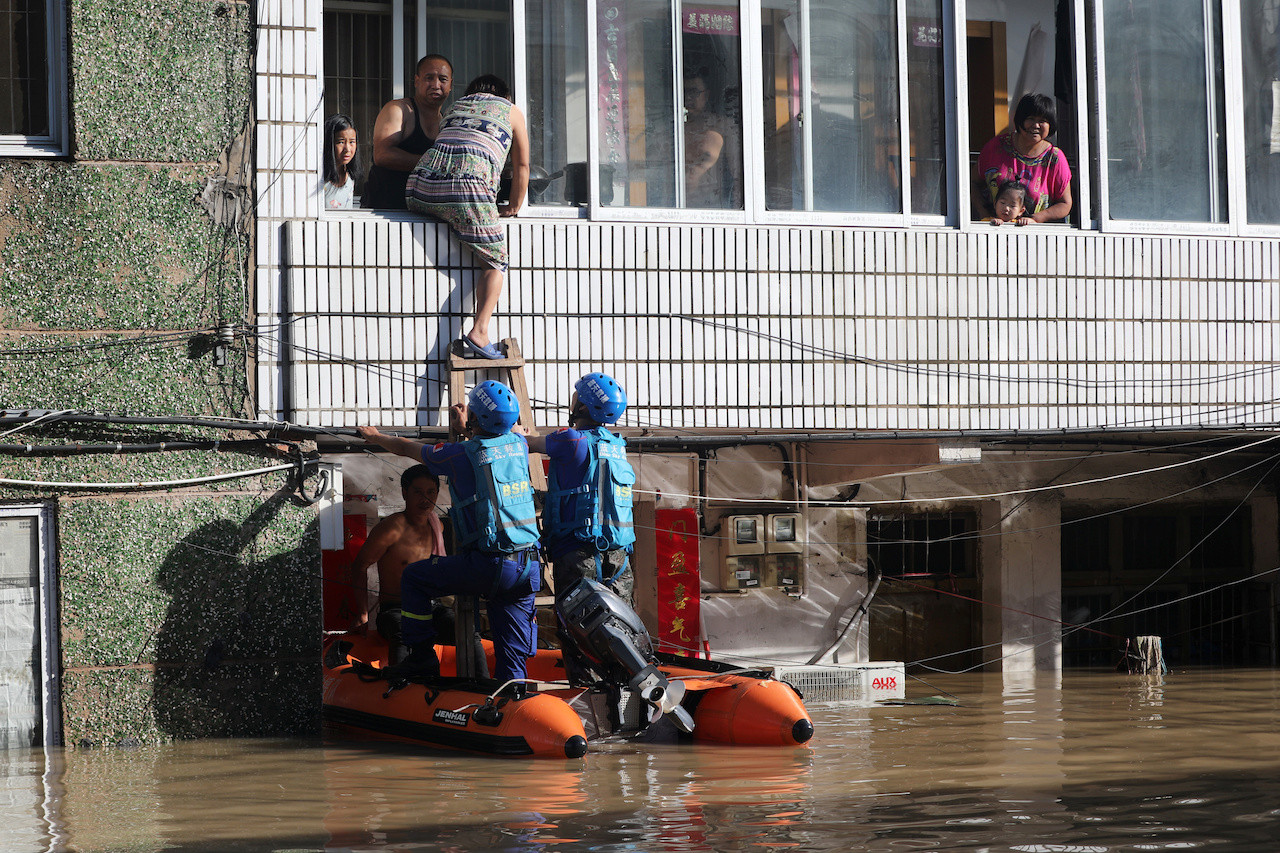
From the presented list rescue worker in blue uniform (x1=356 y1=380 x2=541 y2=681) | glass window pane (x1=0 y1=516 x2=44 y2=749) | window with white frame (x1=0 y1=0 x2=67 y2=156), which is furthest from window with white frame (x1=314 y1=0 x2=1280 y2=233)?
glass window pane (x1=0 y1=516 x2=44 y2=749)

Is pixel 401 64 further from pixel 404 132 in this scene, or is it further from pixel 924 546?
pixel 924 546

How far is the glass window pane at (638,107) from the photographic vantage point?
30.9 feet

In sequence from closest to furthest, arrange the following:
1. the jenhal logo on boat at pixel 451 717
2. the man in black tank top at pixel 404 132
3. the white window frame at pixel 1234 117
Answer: the jenhal logo on boat at pixel 451 717, the man in black tank top at pixel 404 132, the white window frame at pixel 1234 117

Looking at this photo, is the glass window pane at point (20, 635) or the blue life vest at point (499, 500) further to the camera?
the blue life vest at point (499, 500)

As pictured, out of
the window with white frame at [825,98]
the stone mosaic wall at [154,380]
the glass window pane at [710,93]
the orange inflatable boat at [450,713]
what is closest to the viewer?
the orange inflatable boat at [450,713]

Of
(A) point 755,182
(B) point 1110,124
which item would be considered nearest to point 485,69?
(A) point 755,182

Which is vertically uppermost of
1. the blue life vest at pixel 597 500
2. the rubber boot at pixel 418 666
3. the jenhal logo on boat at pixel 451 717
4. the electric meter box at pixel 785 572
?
the blue life vest at pixel 597 500

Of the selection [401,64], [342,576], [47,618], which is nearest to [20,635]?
[47,618]

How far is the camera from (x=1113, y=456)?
1245 cm

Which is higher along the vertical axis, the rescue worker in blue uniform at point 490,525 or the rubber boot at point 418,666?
the rescue worker in blue uniform at point 490,525

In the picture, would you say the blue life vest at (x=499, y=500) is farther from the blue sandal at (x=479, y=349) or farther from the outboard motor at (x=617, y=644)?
the blue sandal at (x=479, y=349)

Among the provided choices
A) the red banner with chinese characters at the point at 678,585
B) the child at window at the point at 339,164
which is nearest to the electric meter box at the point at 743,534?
the red banner with chinese characters at the point at 678,585

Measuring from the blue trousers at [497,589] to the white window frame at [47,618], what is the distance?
6.55 feet

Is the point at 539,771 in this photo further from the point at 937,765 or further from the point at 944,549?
the point at 944,549
